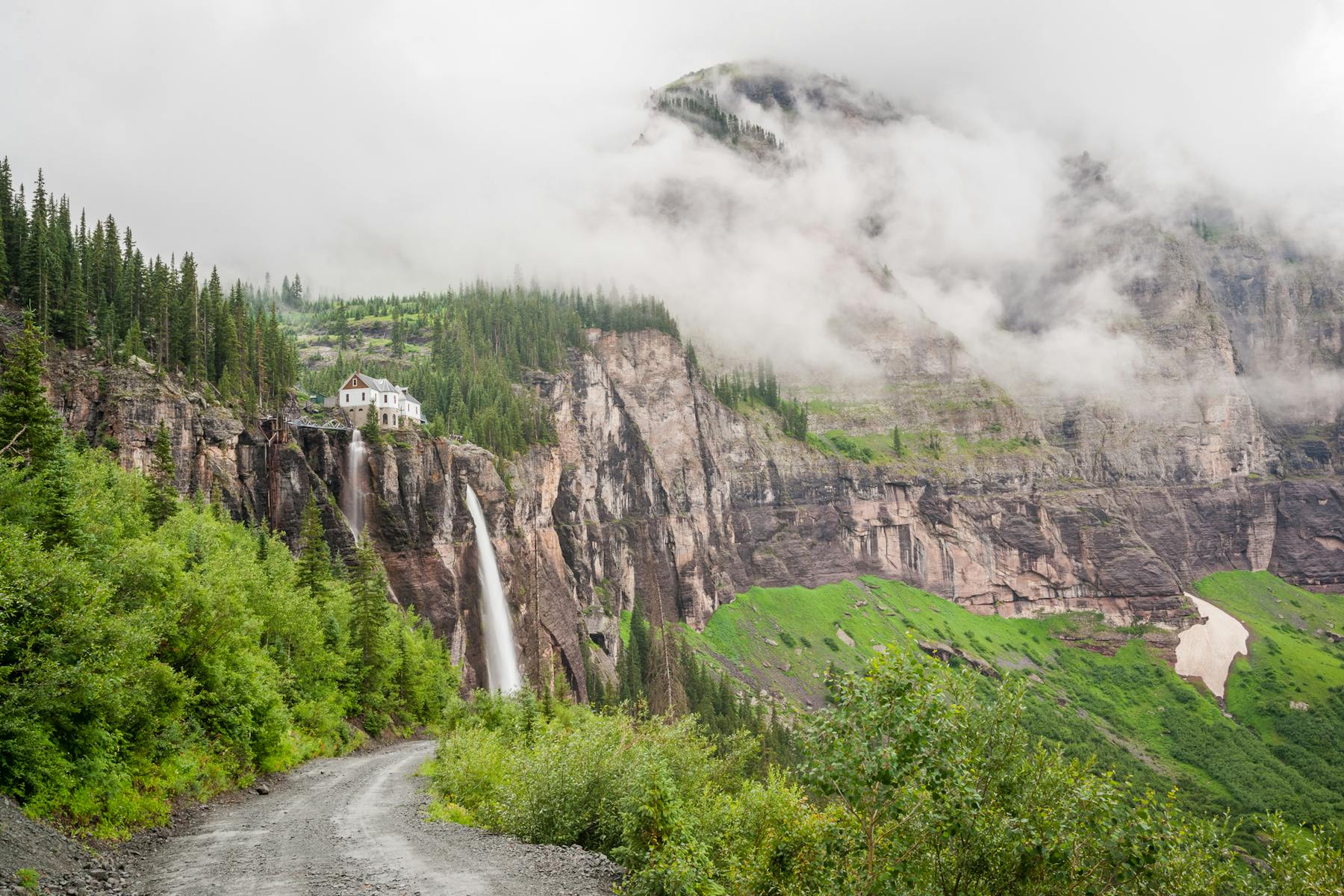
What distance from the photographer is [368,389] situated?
112 meters

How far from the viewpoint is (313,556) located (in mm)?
64250

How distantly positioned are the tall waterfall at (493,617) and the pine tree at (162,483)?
43775 millimetres

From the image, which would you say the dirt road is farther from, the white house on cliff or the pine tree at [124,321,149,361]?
the white house on cliff

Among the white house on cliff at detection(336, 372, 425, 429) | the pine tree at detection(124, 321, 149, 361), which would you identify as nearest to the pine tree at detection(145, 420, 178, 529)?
the pine tree at detection(124, 321, 149, 361)

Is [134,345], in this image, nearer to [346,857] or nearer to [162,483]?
[162,483]

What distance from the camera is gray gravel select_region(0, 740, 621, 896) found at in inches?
728

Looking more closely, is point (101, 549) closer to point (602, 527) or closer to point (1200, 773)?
point (602, 527)

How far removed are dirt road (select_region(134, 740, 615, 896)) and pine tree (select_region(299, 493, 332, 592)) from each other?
30420 mm

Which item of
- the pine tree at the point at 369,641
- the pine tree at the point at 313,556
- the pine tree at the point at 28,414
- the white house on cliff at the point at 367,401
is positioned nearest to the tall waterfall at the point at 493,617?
the white house on cliff at the point at 367,401

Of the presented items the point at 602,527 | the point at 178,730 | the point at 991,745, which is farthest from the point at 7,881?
the point at 602,527

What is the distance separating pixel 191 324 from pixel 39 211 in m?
20.6

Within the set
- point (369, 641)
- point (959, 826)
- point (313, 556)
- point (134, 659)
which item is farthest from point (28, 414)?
point (959, 826)

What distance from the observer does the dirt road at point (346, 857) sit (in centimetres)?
2031

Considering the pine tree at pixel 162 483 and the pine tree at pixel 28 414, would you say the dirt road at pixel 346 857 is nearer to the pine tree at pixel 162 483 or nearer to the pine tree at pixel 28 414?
the pine tree at pixel 28 414
